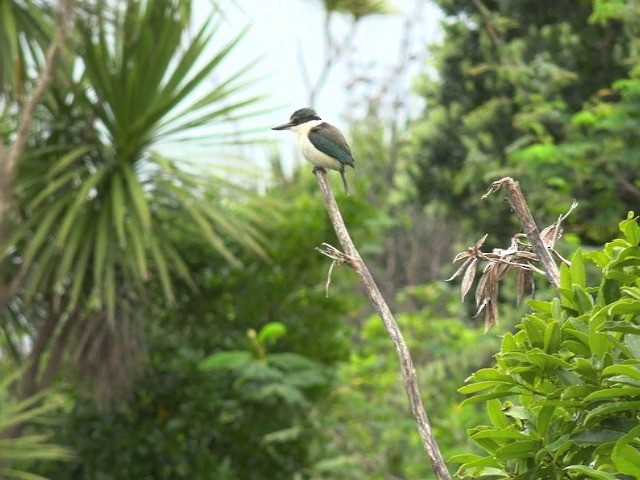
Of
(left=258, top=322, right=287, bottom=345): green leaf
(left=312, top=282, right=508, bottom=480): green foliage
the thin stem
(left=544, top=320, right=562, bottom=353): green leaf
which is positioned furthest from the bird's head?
(left=312, top=282, right=508, bottom=480): green foliage

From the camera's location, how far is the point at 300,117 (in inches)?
145

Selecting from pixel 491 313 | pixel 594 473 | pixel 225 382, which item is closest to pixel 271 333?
pixel 225 382

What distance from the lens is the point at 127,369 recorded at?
7480 mm

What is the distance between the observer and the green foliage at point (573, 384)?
1609 mm

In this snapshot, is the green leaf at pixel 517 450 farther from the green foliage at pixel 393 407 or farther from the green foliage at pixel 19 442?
the green foliage at pixel 393 407

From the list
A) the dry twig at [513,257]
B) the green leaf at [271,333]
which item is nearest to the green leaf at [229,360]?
the green leaf at [271,333]

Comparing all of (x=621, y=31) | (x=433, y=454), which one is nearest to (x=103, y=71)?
(x=621, y=31)

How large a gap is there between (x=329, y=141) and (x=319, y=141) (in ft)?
0.10

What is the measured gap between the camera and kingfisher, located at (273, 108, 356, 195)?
3.55 m

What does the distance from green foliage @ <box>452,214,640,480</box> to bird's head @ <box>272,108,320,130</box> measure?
1879 millimetres

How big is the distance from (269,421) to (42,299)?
1.62 meters

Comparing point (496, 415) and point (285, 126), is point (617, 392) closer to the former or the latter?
point (496, 415)

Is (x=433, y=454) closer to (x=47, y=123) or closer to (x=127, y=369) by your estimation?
(x=127, y=369)

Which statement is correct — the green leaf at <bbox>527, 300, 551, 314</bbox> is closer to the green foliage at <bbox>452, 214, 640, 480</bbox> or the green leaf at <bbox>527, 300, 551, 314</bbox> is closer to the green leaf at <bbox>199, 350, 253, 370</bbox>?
the green foliage at <bbox>452, 214, 640, 480</bbox>
